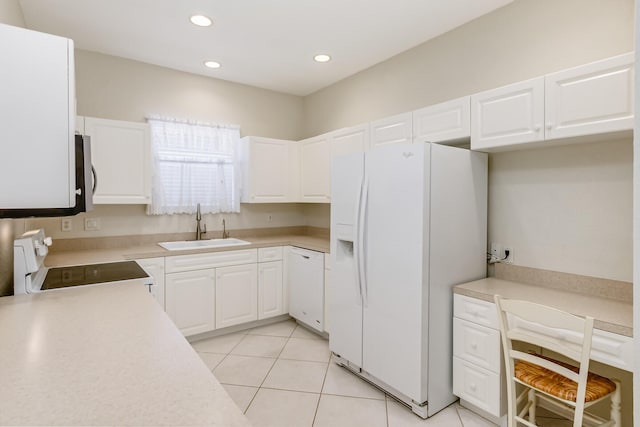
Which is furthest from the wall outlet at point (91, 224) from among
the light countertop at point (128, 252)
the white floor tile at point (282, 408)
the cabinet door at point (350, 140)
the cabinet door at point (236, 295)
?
the cabinet door at point (350, 140)

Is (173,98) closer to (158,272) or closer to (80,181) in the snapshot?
(158,272)

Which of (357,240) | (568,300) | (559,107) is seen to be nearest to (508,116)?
(559,107)

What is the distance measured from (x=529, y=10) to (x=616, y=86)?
0.95 m

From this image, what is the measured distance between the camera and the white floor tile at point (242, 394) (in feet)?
7.44

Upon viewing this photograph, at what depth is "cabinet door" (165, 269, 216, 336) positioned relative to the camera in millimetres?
2990

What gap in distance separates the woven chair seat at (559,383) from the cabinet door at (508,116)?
1247 millimetres

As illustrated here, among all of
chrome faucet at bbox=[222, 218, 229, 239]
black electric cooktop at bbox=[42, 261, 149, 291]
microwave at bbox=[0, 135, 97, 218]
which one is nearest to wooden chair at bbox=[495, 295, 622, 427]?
microwave at bbox=[0, 135, 97, 218]

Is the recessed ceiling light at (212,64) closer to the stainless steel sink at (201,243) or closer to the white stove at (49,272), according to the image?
the stainless steel sink at (201,243)

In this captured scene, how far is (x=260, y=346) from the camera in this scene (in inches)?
122

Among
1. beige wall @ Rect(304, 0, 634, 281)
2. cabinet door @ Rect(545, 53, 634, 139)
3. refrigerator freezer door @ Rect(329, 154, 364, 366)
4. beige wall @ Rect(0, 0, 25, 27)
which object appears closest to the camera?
cabinet door @ Rect(545, 53, 634, 139)

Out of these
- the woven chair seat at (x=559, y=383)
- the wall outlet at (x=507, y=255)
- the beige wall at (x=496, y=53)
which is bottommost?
the woven chair seat at (x=559, y=383)

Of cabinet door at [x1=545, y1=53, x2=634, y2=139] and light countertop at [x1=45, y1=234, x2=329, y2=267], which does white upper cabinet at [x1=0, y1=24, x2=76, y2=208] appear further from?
cabinet door at [x1=545, y1=53, x2=634, y2=139]

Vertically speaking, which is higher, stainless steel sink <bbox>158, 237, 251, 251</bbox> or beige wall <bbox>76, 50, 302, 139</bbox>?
beige wall <bbox>76, 50, 302, 139</bbox>

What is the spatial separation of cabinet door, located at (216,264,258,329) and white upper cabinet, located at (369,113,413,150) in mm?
1688
